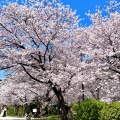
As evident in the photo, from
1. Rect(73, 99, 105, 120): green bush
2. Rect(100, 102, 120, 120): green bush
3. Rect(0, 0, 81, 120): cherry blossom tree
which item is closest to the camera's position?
Rect(100, 102, 120, 120): green bush

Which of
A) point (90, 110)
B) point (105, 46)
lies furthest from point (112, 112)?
point (105, 46)

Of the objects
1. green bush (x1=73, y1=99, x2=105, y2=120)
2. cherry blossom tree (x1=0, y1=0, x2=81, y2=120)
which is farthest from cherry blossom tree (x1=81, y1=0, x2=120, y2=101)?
green bush (x1=73, y1=99, x2=105, y2=120)

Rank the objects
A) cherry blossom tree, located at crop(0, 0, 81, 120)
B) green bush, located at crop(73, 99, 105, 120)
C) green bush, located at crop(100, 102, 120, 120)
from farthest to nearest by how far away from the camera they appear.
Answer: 1. cherry blossom tree, located at crop(0, 0, 81, 120)
2. green bush, located at crop(73, 99, 105, 120)
3. green bush, located at crop(100, 102, 120, 120)

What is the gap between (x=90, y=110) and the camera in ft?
43.9

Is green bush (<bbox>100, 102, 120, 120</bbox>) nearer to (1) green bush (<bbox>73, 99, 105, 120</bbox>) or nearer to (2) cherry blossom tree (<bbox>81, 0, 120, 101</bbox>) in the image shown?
(1) green bush (<bbox>73, 99, 105, 120</bbox>)

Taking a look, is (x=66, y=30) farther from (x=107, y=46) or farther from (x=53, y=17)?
(x=107, y=46)

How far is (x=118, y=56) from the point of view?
1825 centimetres

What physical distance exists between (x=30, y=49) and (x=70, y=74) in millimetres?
3341

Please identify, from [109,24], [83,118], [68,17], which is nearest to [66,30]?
[68,17]

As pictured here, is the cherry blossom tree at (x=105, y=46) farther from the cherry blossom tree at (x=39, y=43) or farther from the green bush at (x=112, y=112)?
the green bush at (x=112, y=112)

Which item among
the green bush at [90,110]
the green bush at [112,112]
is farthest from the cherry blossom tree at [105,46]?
the green bush at [112,112]

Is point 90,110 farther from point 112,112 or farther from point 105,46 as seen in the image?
point 105,46

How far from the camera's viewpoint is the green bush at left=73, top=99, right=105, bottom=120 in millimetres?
12930

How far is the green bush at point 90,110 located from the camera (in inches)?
509
